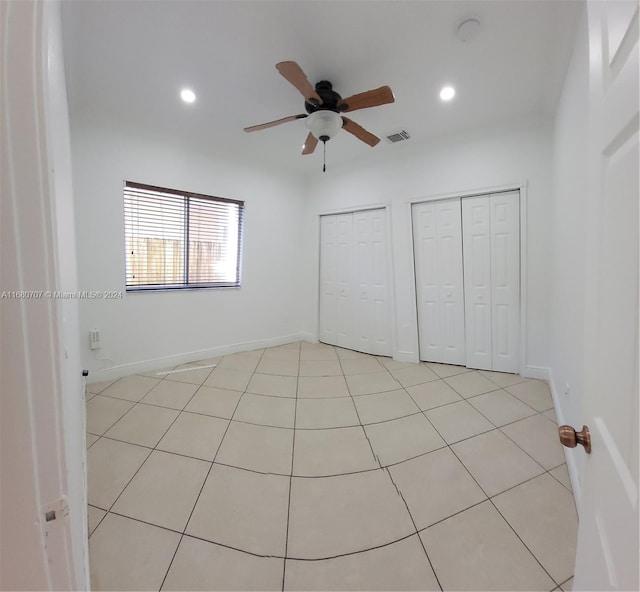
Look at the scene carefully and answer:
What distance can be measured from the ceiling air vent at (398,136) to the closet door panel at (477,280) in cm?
98

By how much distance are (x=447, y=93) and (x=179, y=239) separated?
3.13 metres

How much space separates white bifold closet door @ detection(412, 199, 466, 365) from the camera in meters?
2.91

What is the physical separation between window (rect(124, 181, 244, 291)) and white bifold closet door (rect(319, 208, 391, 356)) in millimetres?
1347

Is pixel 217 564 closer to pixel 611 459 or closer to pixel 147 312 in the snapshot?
pixel 611 459

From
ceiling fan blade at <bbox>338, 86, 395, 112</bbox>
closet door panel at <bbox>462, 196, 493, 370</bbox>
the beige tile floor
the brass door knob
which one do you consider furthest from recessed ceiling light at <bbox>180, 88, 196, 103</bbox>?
the brass door knob

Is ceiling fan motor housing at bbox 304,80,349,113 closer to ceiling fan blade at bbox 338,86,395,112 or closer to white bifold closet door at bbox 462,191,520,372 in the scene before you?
ceiling fan blade at bbox 338,86,395,112

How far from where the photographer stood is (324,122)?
2076mm

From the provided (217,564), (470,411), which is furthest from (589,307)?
(470,411)

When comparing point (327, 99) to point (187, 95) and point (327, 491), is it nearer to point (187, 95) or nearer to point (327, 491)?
point (187, 95)

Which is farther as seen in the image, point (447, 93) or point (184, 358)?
point (184, 358)

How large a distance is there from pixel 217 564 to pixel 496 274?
10.5 ft

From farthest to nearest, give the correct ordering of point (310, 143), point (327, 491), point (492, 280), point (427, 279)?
point (427, 279) → point (492, 280) → point (310, 143) → point (327, 491)

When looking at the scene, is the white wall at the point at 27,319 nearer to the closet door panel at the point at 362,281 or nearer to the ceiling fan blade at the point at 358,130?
the ceiling fan blade at the point at 358,130

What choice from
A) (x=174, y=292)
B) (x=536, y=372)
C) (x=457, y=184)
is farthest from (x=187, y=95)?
(x=536, y=372)
